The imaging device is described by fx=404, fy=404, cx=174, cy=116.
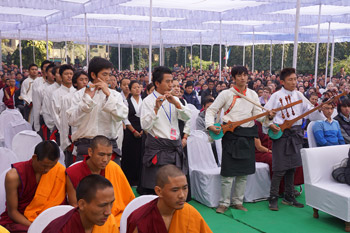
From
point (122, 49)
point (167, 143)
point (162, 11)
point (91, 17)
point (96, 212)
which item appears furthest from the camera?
point (122, 49)

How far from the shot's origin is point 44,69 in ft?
21.0

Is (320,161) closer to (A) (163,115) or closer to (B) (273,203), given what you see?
(B) (273,203)

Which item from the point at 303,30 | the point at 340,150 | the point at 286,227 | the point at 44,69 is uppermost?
the point at 303,30

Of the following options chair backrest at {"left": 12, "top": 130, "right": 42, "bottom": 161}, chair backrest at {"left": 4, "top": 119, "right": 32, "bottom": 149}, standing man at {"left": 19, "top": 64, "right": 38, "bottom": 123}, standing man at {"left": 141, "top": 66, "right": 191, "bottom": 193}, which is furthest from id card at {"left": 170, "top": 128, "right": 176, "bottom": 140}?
standing man at {"left": 19, "top": 64, "right": 38, "bottom": 123}

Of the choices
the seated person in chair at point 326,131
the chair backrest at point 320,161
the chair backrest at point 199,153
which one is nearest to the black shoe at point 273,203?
the chair backrest at point 320,161

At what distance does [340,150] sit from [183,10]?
23.2 ft

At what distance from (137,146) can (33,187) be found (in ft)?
9.15

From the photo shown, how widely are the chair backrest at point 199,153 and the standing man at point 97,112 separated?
1870 millimetres

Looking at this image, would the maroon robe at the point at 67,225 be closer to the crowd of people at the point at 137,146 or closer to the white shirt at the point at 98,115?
the crowd of people at the point at 137,146

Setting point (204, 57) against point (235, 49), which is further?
point (204, 57)

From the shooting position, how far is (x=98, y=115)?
3.90 metres

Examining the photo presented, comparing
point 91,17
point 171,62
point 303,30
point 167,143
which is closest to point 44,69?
point 167,143

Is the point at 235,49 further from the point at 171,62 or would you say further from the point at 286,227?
the point at 286,227

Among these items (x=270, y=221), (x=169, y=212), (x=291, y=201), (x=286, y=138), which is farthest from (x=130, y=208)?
(x=291, y=201)
